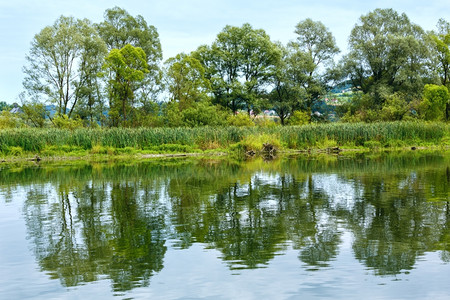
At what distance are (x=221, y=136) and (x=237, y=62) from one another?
26961 millimetres

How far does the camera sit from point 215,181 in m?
20.2

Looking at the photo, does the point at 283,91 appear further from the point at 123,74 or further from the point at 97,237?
the point at 97,237

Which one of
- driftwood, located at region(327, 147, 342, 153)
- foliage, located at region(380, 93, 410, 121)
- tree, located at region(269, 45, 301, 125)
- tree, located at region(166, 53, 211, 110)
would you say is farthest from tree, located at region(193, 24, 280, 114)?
driftwood, located at region(327, 147, 342, 153)

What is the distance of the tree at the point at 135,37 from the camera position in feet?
220

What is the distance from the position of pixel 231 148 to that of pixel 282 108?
30.8m

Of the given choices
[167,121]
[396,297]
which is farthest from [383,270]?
[167,121]

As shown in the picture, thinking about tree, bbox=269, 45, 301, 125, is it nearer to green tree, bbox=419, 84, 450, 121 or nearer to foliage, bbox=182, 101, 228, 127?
green tree, bbox=419, 84, 450, 121

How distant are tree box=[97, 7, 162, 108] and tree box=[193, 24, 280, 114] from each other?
6.94 metres

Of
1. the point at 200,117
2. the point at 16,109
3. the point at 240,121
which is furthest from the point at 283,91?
the point at 16,109

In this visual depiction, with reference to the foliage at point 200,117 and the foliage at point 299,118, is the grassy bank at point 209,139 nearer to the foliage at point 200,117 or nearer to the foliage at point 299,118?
the foliage at point 200,117

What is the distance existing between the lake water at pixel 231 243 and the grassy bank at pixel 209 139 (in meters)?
24.2

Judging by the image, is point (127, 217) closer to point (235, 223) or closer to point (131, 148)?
point (235, 223)

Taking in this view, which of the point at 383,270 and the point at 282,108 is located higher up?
the point at 282,108

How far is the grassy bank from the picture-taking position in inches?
1582
